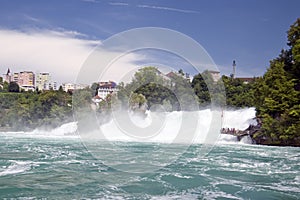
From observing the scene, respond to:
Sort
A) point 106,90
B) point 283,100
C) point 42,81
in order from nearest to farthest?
point 106,90 < point 283,100 < point 42,81

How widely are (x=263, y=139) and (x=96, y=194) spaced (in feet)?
76.9

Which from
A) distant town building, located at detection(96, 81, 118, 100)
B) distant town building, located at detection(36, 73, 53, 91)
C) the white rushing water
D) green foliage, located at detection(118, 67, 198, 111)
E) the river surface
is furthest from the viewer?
distant town building, located at detection(36, 73, 53, 91)

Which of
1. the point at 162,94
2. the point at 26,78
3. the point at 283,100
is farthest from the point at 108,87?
the point at 26,78

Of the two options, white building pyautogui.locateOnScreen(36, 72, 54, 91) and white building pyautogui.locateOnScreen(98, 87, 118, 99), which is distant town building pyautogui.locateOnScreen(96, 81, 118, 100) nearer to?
white building pyautogui.locateOnScreen(98, 87, 118, 99)

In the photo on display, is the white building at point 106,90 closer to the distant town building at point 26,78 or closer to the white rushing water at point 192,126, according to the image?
the white rushing water at point 192,126

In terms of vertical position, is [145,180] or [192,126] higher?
[192,126]

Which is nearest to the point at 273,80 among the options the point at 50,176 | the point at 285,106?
the point at 285,106

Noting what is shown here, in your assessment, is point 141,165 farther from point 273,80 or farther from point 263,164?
point 273,80

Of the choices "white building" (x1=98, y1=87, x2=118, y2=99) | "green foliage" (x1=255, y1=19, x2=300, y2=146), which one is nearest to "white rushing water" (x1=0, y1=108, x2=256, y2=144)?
"green foliage" (x1=255, y1=19, x2=300, y2=146)

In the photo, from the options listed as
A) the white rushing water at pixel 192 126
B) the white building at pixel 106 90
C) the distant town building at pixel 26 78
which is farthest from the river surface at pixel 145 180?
the distant town building at pixel 26 78

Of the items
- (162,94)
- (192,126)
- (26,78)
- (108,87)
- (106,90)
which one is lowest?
(192,126)

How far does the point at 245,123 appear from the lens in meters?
34.6

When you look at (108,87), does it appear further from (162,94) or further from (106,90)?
(162,94)

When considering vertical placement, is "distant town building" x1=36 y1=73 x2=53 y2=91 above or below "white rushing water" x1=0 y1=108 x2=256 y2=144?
above
